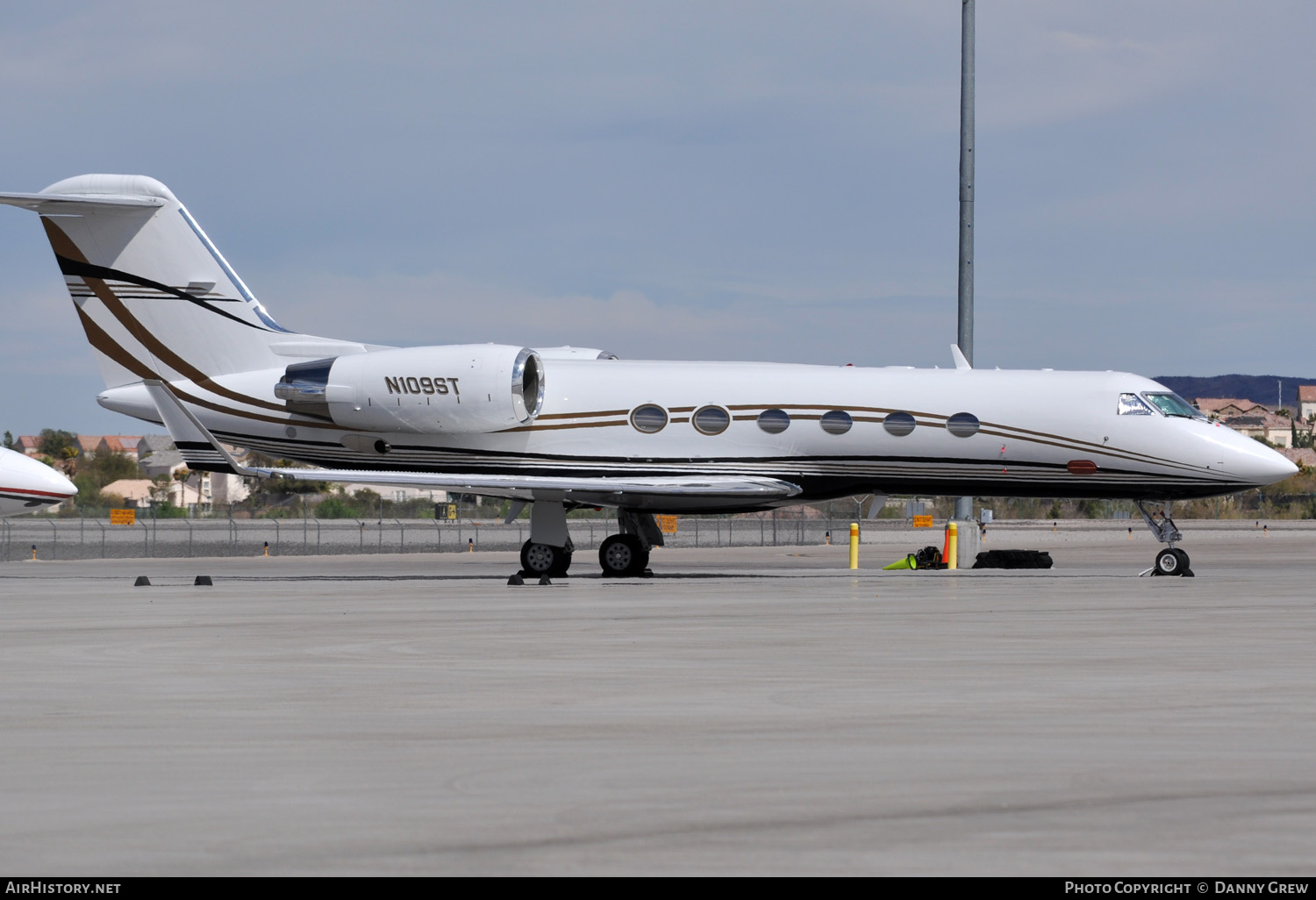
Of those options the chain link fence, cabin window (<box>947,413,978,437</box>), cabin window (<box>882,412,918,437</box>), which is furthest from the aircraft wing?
the chain link fence

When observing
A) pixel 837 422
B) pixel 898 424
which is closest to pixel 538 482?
pixel 837 422

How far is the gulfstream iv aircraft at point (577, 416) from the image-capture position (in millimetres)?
22016

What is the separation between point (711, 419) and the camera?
2266cm

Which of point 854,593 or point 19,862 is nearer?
point 19,862

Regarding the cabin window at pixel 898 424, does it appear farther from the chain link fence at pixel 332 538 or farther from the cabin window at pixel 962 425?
the chain link fence at pixel 332 538

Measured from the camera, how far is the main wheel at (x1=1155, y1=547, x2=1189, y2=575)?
837 inches

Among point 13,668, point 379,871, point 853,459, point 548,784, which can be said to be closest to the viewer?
point 379,871

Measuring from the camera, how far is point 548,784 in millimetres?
5273

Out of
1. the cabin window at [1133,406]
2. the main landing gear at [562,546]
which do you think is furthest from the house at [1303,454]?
the main landing gear at [562,546]

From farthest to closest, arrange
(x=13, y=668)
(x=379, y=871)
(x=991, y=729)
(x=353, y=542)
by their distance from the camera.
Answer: (x=353, y=542) < (x=13, y=668) < (x=991, y=729) < (x=379, y=871)

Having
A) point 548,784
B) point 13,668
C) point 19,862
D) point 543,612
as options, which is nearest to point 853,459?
point 543,612

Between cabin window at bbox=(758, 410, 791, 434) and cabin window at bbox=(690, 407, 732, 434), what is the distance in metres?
0.57

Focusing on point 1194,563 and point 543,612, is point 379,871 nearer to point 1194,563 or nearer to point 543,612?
point 543,612

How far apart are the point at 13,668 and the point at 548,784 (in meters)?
5.69
